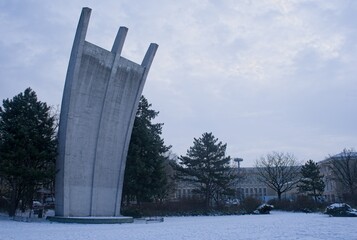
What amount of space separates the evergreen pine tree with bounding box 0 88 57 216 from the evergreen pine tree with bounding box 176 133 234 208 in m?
17.2

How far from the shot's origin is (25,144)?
21.9 m

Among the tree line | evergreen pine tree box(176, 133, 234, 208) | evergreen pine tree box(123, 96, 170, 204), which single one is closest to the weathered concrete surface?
the tree line

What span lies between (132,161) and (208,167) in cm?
1057

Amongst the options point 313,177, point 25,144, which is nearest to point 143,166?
point 25,144

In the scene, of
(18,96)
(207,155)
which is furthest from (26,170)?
(207,155)

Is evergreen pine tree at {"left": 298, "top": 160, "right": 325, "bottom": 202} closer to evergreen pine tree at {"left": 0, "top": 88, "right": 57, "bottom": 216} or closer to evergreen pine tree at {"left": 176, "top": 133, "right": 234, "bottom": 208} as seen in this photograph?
evergreen pine tree at {"left": 176, "top": 133, "right": 234, "bottom": 208}

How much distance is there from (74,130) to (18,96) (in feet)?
17.7

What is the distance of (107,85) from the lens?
2269 centimetres

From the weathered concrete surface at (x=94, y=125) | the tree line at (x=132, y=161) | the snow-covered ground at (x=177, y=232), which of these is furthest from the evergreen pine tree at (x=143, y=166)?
the snow-covered ground at (x=177, y=232)

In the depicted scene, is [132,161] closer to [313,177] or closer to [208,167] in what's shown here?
[208,167]

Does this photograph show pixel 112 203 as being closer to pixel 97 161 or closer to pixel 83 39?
pixel 97 161

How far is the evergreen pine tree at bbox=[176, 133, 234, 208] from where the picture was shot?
37594mm

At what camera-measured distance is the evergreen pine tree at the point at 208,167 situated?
3759 cm

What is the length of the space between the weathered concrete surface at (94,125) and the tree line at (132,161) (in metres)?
1.65
